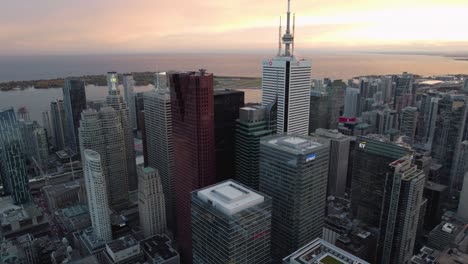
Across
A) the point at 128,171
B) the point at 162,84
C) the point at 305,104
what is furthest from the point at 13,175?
the point at 305,104

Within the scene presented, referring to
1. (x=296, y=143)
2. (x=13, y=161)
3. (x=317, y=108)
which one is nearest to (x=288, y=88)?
(x=296, y=143)

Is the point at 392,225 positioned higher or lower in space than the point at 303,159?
lower

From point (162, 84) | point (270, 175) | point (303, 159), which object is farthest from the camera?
point (162, 84)

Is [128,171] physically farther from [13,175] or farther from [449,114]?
[449,114]

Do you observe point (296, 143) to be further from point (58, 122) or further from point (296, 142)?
point (58, 122)

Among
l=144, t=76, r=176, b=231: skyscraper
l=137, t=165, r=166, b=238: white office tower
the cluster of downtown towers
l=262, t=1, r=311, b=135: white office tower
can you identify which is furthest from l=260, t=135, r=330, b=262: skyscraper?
l=144, t=76, r=176, b=231: skyscraper

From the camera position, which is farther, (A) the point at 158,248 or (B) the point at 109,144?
(B) the point at 109,144

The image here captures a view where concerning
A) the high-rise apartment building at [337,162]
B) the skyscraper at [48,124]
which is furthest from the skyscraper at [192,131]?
the skyscraper at [48,124]

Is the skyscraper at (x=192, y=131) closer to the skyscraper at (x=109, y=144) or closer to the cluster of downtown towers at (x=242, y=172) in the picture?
the cluster of downtown towers at (x=242, y=172)
